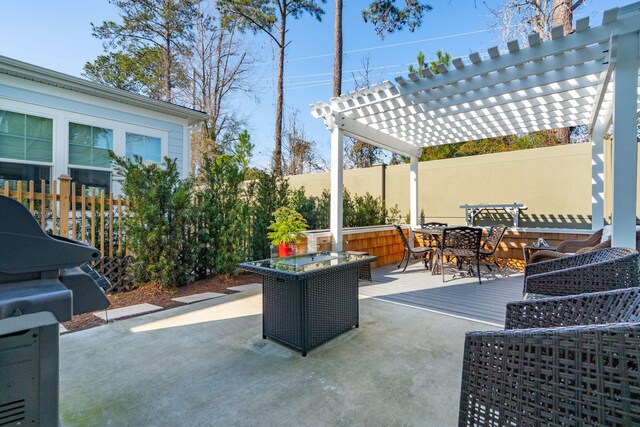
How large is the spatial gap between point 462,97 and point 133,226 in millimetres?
5117

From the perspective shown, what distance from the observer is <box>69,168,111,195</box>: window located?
18.8 ft

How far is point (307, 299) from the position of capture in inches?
102

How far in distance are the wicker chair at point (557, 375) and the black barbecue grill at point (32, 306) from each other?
144cm

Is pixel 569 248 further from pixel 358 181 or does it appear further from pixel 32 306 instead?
pixel 32 306

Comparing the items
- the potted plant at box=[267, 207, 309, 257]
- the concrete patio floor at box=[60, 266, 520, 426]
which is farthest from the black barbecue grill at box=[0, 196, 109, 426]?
the potted plant at box=[267, 207, 309, 257]

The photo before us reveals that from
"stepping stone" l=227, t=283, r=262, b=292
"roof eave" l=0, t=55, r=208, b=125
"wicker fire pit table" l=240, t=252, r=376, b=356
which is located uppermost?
"roof eave" l=0, t=55, r=208, b=125

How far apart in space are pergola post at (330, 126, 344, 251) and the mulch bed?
5.03 feet

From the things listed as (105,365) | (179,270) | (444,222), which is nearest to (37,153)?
(179,270)

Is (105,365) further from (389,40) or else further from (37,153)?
(389,40)

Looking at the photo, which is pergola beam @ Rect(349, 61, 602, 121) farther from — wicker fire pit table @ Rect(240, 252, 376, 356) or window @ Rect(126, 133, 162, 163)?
window @ Rect(126, 133, 162, 163)

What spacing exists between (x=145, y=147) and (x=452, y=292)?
21.5ft

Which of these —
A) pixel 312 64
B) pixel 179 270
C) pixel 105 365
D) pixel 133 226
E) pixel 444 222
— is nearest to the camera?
pixel 105 365

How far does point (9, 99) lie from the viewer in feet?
16.5

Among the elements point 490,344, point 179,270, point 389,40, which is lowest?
point 179,270
